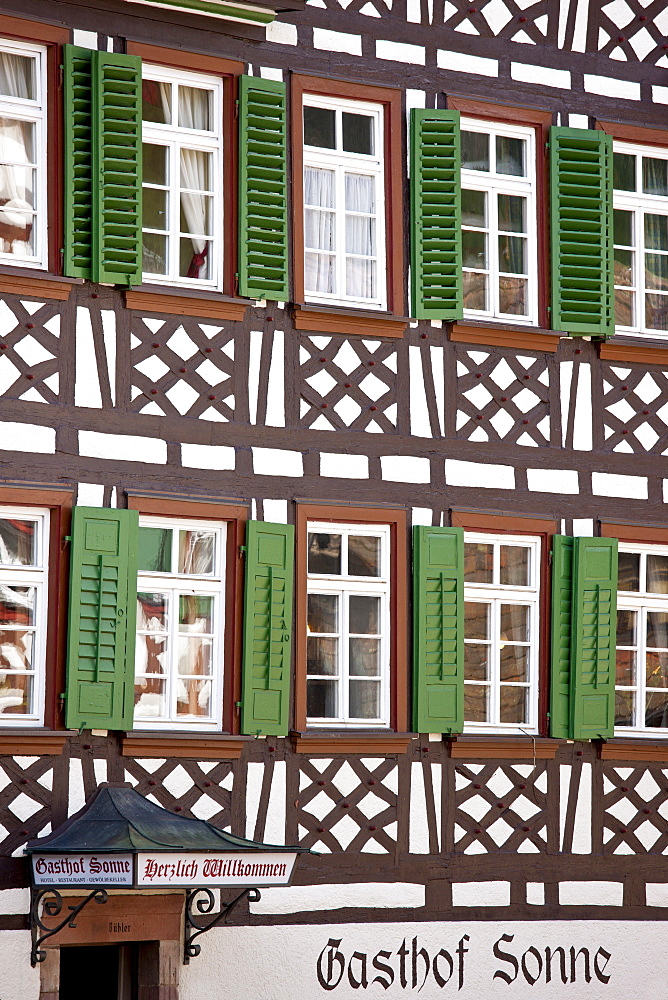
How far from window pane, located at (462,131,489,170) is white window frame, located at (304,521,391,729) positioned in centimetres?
305

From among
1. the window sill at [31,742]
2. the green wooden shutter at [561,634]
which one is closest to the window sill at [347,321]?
the green wooden shutter at [561,634]

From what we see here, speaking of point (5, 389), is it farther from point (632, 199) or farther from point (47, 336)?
point (632, 199)

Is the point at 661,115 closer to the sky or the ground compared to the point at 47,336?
closer to the sky

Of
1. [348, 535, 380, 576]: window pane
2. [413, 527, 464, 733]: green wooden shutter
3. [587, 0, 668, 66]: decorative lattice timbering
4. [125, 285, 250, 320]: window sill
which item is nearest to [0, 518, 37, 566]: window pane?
[125, 285, 250, 320]: window sill

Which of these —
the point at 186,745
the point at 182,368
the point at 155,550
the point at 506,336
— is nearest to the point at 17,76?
the point at 182,368

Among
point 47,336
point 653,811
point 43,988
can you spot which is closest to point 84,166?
point 47,336

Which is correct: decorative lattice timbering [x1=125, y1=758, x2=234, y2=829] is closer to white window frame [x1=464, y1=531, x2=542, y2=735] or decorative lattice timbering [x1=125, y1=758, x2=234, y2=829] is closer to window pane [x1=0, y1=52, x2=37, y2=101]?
white window frame [x1=464, y1=531, x2=542, y2=735]

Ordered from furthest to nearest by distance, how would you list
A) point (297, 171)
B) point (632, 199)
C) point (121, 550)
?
point (632, 199)
point (297, 171)
point (121, 550)

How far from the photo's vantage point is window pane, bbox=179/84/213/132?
47.6ft

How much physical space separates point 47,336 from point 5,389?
518 mm

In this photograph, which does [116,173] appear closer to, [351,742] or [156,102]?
[156,102]

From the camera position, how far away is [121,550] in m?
13.6

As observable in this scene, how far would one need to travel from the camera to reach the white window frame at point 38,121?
13750 millimetres

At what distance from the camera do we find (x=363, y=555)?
14812 mm
